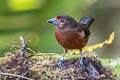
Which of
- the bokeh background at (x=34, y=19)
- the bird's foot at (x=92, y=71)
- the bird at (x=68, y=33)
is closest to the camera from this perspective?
the bird's foot at (x=92, y=71)

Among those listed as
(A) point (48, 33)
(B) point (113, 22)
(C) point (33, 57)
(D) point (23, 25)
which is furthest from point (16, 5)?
(C) point (33, 57)

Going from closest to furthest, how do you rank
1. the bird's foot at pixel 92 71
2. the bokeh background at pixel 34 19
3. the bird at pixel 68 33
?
1. the bird's foot at pixel 92 71
2. the bird at pixel 68 33
3. the bokeh background at pixel 34 19

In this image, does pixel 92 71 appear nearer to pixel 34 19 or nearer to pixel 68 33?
pixel 68 33

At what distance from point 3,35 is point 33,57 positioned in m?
3.51

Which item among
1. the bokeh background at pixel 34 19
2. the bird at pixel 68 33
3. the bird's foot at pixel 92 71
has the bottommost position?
the bird's foot at pixel 92 71

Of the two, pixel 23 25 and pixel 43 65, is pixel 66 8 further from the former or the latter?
pixel 43 65

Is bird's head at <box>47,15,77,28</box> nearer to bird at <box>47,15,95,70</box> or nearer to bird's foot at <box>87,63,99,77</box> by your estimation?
bird at <box>47,15,95,70</box>

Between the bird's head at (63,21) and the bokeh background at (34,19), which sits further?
the bokeh background at (34,19)

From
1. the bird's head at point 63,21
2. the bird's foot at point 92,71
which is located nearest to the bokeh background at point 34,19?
the bird's head at point 63,21

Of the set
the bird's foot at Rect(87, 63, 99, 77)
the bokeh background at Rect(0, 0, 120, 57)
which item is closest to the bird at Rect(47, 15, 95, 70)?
the bird's foot at Rect(87, 63, 99, 77)

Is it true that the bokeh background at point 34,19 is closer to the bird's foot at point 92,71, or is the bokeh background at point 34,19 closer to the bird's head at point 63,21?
the bird's head at point 63,21

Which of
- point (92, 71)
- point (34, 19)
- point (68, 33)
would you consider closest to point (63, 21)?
point (68, 33)

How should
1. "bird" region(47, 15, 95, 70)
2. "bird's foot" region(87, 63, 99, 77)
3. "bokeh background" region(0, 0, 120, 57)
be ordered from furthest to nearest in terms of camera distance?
"bokeh background" region(0, 0, 120, 57) → "bird" region(47, 15, 95, 70) → "bird's foot" region(87, 63, 99, 77)

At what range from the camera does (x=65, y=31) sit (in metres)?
3.11
